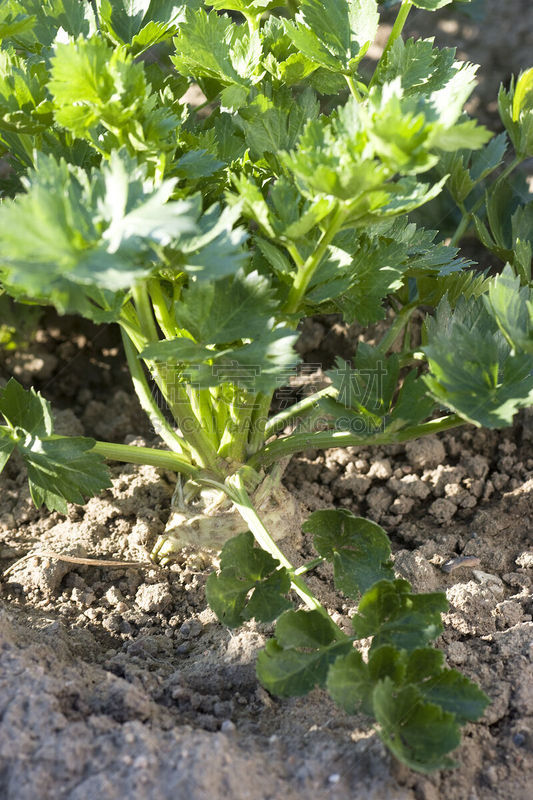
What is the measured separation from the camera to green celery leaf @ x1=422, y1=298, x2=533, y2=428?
958 mm

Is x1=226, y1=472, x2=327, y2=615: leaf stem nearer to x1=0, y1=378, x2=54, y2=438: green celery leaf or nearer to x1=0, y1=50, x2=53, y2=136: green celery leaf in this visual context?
x1=0, y1=378, x2=54, y2=438: green celery leaf

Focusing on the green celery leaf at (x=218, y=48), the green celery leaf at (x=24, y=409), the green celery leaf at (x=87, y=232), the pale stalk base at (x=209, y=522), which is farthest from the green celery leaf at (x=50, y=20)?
the pale stalk base at (x=209, y=522)

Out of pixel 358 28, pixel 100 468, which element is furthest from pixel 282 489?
pixel 358 28

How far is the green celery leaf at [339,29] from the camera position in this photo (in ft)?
3.78

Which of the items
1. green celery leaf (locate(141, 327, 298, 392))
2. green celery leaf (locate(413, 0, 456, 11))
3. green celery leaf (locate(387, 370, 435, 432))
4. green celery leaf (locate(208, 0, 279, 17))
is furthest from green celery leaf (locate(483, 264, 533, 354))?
green celery leaf (locate(208, 0, 279, 17))

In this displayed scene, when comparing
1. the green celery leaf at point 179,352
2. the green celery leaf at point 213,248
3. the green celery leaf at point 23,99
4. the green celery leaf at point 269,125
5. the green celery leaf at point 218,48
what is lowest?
the green celery leaf at point 179,352

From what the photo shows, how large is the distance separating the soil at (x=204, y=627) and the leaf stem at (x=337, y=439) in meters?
0.19

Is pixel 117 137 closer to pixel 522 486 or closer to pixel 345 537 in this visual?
pixel 345 537

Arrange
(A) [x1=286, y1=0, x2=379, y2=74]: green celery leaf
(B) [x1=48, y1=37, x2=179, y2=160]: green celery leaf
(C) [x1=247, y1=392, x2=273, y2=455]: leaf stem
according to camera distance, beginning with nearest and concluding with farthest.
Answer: (B) [x1=48, y1=37, x2=179, y2=160]: green celery leaf
(A) [x1=286, y1=0, x2=379, y2=74]: green celery leaf
(C) [x1=247, y1=392, x2=273, y2=455]: leaf stem

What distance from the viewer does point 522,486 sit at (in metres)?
1.46

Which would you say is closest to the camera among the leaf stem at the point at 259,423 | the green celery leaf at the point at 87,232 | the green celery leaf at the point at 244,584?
the green celery leaf at the point at 87,232

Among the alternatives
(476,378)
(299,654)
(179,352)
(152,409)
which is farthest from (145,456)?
(476,378)

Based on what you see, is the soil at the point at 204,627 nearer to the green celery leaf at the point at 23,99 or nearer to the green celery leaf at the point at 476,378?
the green celery leaf at the point at 476,378

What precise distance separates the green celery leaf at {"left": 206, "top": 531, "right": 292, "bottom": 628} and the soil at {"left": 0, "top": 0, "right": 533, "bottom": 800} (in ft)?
0.33
